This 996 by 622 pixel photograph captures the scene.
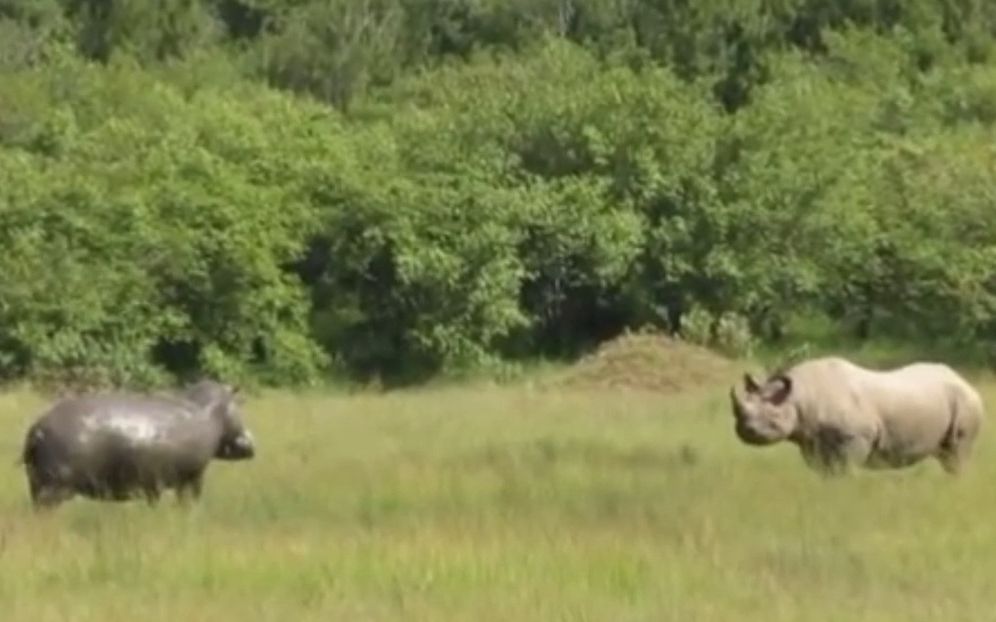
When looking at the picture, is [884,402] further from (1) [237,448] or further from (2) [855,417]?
(1) [237,448]

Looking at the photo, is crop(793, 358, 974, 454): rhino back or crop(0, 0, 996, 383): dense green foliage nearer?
crop(793, 358, 974, 454): rhino back

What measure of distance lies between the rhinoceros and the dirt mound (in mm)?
14266

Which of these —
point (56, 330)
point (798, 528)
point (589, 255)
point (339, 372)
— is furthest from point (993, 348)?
point (798, 528)

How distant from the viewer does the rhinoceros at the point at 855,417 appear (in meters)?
17.7

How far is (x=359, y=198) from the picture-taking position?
4372 centimetres

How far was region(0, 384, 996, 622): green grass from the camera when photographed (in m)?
9.95

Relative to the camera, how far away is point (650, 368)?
34.9 meters

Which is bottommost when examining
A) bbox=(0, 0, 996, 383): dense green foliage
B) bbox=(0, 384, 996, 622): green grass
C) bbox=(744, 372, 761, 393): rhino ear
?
bbox=(0, 0, 996, 383): dense green foliage

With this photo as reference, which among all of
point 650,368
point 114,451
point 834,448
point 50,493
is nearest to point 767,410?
point 834,448

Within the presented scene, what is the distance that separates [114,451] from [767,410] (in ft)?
16.1

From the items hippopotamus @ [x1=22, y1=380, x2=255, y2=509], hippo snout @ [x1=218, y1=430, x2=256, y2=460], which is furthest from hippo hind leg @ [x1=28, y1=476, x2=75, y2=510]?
hippo snout @ [x1=218, y1=430, x2=256, y2=460]

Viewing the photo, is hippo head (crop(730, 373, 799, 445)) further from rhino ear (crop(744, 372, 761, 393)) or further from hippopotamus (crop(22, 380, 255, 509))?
hippopotamus (crop(22, 380, 255, 509))

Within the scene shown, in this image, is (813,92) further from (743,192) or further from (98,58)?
(98,58)

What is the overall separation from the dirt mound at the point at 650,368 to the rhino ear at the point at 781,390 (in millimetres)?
15087
